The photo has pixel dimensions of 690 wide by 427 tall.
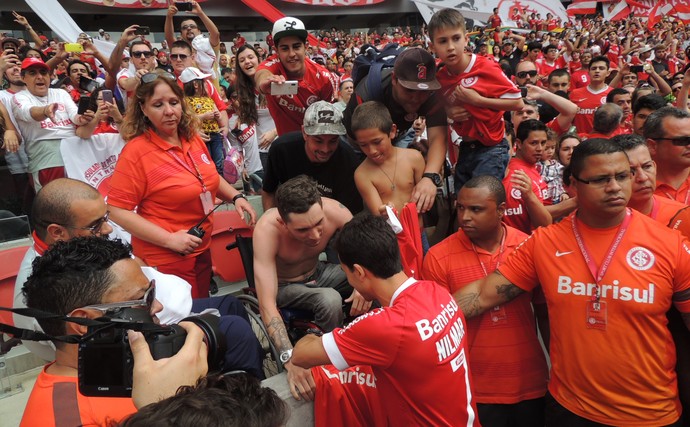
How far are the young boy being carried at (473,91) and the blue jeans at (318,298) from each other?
4.52 feet

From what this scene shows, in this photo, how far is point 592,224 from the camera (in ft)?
7.67

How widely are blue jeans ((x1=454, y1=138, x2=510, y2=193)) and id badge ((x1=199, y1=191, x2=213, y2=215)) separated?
72.6 inches

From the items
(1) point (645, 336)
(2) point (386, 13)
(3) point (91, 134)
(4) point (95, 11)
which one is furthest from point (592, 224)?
(2) point (386, 13)

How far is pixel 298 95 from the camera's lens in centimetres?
424

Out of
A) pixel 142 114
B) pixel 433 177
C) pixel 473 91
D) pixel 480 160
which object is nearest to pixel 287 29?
pixel 142 114

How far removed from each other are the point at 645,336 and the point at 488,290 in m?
0.70

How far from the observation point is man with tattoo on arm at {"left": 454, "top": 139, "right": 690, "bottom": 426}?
216 centimetres

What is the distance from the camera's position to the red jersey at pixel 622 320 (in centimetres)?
215

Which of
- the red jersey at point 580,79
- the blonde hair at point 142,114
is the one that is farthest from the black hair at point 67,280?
the red jersey at point 580,79

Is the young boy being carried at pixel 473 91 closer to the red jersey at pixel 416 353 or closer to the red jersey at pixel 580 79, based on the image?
the red jersey at pixel 416 353

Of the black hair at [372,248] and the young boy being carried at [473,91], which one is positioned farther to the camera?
the young boy being carried at [473,91]

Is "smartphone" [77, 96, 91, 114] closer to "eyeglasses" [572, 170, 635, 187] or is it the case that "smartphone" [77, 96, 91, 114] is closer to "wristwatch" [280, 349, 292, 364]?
"wristwatch" [280, 349, 292, 364]

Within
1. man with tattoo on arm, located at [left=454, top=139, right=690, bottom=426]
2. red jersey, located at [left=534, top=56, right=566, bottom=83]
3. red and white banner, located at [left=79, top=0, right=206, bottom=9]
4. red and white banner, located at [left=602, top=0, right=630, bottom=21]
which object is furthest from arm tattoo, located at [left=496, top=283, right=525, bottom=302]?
red and white banner, located at [left=602, top=0, right=630, bottom=21]

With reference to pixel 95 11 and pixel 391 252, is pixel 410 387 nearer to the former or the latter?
pixel 391 252
